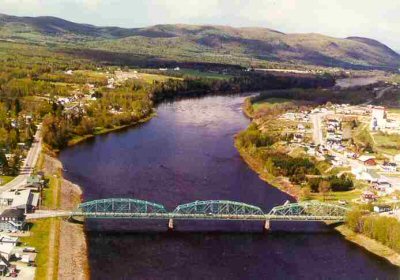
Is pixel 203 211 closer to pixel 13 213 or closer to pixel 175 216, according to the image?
pixel 175 216

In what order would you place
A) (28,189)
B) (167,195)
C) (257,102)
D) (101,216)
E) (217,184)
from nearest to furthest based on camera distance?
(101,216) → (28,189) → (167,195) → (217,184) → (257,102)

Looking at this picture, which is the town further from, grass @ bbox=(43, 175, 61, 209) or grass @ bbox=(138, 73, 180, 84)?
grass @ bbox=(138, 73, 180, 84)

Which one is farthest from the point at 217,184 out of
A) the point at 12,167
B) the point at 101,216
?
the point at 12,167

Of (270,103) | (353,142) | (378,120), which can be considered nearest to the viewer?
(353,142)

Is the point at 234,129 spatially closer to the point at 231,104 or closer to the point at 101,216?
the point at 231,104

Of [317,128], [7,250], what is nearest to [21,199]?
[7,250]
